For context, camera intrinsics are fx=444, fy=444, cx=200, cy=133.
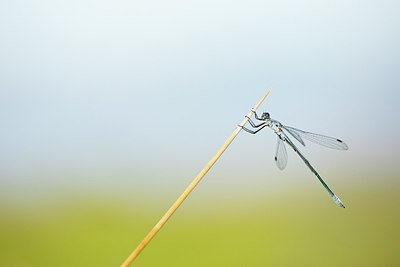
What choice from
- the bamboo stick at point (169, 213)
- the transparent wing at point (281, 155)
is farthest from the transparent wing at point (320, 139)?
the bamboo stick at point (169, 213)

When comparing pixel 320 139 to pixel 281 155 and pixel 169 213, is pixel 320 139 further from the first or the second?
pixel 169 213

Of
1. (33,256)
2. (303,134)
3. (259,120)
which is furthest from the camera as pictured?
(33,256)

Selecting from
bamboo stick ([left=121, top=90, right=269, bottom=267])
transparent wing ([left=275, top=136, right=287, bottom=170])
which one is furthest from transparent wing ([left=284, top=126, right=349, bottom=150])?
bamboo stick ([left=121, top=90, right=269, bottom=267])

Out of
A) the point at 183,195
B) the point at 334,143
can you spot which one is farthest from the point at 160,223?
the point at 334,143

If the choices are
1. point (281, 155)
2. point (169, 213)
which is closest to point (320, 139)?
point (281, 155)

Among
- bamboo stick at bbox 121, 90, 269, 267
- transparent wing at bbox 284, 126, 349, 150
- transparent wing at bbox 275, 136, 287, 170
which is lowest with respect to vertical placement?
bamboo stick at bbox 121, 90, 269, 267

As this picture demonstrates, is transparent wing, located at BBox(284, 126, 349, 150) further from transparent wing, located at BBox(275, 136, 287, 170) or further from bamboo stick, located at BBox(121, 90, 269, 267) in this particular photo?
bamboo stick, located at BBox(121, 90, 269, 267)

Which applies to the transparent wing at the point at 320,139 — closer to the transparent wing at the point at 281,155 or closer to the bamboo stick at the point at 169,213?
the transparent wing at the point at 281,155

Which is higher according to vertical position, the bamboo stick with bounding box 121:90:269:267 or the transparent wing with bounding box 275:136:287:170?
the transparent wing with bounding box 275:136:287:170

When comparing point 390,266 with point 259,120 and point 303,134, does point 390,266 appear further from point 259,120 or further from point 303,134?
point 259,120
